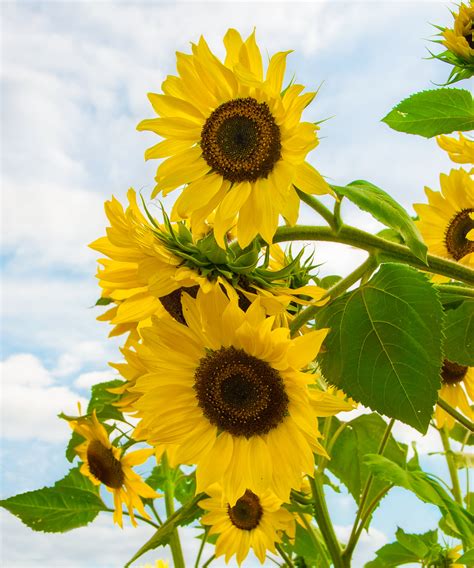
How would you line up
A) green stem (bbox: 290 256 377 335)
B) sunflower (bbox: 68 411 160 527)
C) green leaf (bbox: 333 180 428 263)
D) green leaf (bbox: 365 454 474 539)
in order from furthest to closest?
sunflower (bbox: 68 411 160 527) → green leaf (bbox: 365 454 474 539) → green stem (bbox: 290 256 377 335) → green leaf (bbox: 333 180 428 263)

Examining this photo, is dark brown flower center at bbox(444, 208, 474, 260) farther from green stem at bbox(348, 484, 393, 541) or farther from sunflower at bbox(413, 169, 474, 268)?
green stem at bbox(348, 484, 393, 541)

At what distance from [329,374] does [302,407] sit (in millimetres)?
59

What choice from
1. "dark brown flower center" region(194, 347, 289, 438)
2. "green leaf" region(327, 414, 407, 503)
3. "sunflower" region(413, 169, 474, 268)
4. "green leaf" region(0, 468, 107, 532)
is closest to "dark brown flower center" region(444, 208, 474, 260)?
"sunflower" region(413, 169, 474, 268)

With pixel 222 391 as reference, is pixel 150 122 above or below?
above

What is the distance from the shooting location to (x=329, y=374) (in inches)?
40.7

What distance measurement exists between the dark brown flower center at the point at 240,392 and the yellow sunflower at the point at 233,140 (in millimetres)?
202

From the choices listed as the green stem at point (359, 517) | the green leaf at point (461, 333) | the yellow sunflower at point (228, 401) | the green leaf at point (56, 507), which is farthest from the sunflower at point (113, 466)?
the green leaf at point (461, 333)

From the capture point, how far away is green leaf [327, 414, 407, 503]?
170 centimetres

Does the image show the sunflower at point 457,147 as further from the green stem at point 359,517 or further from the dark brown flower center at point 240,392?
the dark brown flower center at point 240,392

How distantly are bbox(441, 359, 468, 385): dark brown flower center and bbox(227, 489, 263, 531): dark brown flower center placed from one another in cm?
52

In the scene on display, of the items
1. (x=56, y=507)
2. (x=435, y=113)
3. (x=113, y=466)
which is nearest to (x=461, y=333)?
(x=435, y=113)

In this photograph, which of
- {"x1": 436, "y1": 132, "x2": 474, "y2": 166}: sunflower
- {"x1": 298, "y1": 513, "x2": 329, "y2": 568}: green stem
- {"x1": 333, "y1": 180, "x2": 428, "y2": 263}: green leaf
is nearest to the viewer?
{"x1": 333, "y1": 180, "x2": 428, "y2": 263}: green leaf

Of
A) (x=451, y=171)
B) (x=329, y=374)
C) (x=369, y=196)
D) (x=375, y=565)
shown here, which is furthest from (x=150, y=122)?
(x=375, y=565)

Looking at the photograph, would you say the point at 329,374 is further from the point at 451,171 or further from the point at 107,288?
the point at 451,171
